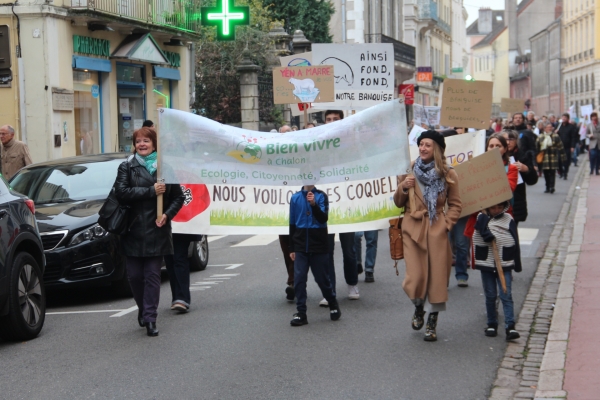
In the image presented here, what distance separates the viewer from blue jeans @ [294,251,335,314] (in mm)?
8766

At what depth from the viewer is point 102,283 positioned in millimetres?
10047

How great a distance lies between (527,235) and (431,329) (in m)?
7.97

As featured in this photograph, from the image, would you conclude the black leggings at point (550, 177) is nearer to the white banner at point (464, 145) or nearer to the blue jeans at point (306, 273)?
the white banner at point (464, 145)

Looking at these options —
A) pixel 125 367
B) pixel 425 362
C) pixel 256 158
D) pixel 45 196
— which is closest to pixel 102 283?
pixel 45 196

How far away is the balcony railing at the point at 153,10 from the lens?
70.1ft

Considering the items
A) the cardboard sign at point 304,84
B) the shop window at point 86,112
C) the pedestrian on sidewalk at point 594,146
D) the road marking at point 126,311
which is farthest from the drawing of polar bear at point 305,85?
the pedestrian on sidewalk at point 594,146

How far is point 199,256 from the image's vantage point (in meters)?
12.5

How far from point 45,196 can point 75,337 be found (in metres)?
2.97

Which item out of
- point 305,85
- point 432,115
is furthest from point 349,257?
point 432,115

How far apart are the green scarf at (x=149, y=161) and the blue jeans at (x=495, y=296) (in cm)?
302

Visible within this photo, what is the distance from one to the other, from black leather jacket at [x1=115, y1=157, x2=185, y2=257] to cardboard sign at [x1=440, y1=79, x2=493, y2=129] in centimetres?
435

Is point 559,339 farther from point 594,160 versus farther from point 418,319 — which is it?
point 594,160

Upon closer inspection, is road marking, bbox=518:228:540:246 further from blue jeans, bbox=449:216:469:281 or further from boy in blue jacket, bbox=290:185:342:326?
boy in blue jacket, bbox=290:185:342:326

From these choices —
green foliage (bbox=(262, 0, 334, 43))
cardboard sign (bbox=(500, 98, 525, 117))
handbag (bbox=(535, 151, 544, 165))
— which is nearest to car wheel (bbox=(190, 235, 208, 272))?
handbag (bbox=(535, 151, 544, 165))
